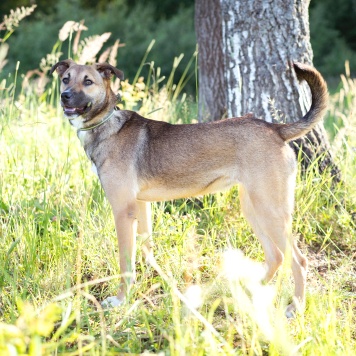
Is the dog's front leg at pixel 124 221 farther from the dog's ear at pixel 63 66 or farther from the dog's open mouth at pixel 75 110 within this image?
the dog's ear at pixel 63 66

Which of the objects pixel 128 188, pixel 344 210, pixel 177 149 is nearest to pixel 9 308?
pixel 128 188

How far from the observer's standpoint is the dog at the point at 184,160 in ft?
13.7

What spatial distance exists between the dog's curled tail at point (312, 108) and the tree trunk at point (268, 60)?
1.13 m

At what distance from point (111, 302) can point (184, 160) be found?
1.06 metres

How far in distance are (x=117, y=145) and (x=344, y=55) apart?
1389 centimetres

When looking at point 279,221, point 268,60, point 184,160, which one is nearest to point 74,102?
point 184,160

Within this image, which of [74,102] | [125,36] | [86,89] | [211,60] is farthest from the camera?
[125,36]

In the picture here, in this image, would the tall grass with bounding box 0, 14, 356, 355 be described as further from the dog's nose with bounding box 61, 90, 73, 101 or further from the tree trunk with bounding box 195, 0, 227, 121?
the tree trunk with bounding box 195, 0, 227, 121

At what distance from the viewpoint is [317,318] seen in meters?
3.26

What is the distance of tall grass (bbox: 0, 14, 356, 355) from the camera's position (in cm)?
322

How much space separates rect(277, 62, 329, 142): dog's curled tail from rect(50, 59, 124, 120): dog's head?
118cm

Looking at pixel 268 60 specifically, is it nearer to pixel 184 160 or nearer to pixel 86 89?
pixel 184 160

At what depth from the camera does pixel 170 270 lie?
438 centimetres

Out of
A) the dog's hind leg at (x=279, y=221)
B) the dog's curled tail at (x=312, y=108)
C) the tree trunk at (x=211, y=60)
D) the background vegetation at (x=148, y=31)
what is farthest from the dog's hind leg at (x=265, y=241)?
the background vegetation at (x=148, y=31)
